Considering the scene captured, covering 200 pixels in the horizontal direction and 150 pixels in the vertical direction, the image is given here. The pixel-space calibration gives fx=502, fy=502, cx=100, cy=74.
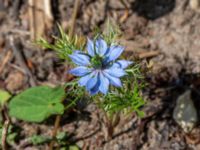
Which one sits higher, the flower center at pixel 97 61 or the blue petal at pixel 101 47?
the blue petal at pixel 101 47

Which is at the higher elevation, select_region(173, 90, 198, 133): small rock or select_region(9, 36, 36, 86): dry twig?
select_region(9, 36, 36, 86): dry twig

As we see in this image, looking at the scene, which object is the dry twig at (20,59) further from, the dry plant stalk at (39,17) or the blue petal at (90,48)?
the blue petal at (90,48)

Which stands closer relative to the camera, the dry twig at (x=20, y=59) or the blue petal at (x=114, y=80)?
the blue petal at (x=114, y=80)

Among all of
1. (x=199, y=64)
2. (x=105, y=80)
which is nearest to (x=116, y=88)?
(x=105, y=80)

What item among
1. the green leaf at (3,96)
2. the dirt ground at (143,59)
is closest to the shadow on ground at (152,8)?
the dirt ground at (143,59)

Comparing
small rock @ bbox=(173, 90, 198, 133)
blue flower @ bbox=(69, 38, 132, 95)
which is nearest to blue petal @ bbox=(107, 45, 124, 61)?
blue flower @ bbox=(69, 38, 132, 95)

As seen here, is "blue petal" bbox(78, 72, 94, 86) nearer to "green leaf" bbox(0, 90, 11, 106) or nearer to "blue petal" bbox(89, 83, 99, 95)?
"blue petal" bbox(89, 83, 99, 95)

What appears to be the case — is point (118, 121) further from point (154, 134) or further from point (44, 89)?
point (44, 89)

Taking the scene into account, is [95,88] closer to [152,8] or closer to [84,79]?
[84,79]
